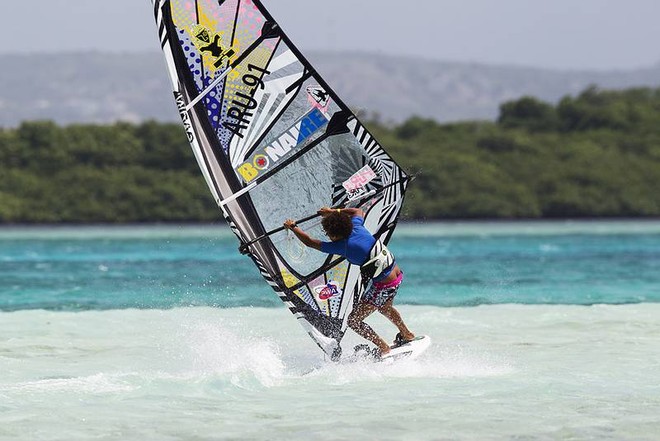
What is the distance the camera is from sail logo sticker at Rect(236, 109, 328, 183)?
11.1 metres

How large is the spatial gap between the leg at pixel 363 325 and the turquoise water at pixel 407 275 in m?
7.84

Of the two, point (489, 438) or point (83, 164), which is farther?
point (83, 164)

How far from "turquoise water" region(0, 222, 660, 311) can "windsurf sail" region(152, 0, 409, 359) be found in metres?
7.54

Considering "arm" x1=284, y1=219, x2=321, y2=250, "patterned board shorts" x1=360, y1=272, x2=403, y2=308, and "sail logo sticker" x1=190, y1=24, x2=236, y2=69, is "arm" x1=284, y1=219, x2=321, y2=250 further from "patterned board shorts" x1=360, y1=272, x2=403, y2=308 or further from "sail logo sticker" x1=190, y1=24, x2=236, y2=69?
"sail logo sticker" x1=190, y1=24, x2=236, y2=69

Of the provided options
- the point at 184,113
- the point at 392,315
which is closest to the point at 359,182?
the point at 392,315

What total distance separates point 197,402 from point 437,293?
11.5 meters

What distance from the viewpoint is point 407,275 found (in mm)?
26141

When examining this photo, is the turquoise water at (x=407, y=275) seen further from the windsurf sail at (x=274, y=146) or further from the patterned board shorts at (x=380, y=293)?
the patterned board shorts at (x=380, y=293)

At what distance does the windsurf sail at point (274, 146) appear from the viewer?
11016 mm

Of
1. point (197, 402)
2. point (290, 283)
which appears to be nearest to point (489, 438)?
point (197, 402)

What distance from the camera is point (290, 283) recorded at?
11375 millimetres

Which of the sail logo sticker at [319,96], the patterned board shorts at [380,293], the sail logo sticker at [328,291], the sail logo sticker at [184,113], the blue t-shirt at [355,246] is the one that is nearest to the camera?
the blue t-shirt at [355,246]

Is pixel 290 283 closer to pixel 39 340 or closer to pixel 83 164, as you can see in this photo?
pixel 39 340

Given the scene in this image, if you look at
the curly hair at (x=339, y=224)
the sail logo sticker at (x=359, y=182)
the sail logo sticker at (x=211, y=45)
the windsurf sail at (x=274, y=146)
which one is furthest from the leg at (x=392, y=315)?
the sail logo sticker at (x=211, y=45)
